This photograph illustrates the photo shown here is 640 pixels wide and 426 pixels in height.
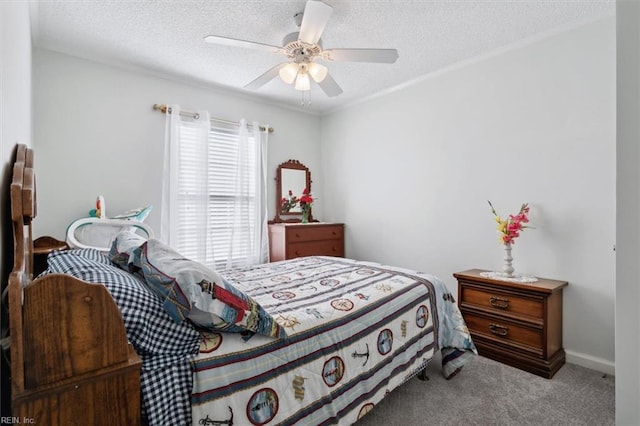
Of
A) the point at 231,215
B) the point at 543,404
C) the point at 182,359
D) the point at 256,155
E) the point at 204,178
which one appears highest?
the point at 256,155

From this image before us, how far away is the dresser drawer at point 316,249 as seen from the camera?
3.73 m

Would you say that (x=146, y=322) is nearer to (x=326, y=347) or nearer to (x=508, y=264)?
(x=326, y=347)

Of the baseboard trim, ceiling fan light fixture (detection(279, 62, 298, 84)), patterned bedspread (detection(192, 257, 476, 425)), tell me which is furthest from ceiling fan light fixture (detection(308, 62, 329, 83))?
the baseboard trim

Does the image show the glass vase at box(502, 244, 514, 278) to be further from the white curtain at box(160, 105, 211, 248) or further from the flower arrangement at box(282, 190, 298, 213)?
the white curtain at box(160, 105, 211, 248)

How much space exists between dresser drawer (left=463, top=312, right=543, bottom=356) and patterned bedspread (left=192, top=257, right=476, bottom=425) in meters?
0.53

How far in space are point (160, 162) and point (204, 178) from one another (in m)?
0.44

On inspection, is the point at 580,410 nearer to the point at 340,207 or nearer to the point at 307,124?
the point at 340,207

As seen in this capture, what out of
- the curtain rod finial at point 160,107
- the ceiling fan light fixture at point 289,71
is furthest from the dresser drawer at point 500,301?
the curtain rod finial at point 160,107

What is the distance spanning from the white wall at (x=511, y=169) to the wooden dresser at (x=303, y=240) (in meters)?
0.35

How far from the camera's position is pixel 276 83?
346 centimetres

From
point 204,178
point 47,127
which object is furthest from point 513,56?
point 47,127

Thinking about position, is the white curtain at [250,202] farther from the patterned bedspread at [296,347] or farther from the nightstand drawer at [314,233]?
the patterned bedspread at [296,347]

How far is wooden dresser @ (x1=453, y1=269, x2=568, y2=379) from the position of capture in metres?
2.26
